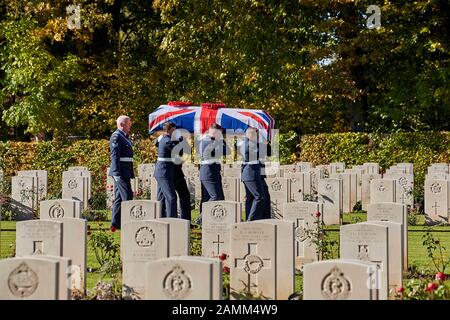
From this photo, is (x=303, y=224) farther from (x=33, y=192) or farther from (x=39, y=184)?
(x=39, y=184)

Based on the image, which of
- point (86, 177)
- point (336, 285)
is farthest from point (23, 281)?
point (86, 177)

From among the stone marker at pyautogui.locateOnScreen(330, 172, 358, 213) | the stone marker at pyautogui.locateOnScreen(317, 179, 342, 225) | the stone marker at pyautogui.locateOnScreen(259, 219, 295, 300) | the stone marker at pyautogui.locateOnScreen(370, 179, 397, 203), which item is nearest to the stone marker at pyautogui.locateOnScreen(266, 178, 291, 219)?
the stone marker at pyautogui.locateOnScreen(317, 179, 342, 225)

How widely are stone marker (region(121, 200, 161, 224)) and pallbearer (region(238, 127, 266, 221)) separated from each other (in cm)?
300

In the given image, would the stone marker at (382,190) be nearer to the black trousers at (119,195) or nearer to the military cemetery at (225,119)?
the military cemetery at (225,119)

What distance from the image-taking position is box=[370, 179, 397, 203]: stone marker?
Result: 1970 centimetres

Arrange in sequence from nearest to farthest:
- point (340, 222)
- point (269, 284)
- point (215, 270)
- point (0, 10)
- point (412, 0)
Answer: point (215, 270), point (269, 284), point (340, 222), point (412, 0), point (0, 10)

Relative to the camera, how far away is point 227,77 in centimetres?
3619

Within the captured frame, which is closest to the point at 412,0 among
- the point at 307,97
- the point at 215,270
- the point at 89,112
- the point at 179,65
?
the point at 307,97

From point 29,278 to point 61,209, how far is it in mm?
5784

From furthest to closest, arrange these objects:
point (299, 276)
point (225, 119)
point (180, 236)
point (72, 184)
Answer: point (225, 119) → point (72, 184) → point (299, 276) → point (180, 236)

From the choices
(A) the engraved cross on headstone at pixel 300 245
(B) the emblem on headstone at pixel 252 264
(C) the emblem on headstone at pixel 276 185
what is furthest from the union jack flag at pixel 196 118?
(B) the emblem on headstone at pixel 252 264

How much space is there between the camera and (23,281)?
27.2ft

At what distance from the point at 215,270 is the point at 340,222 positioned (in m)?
10.8
